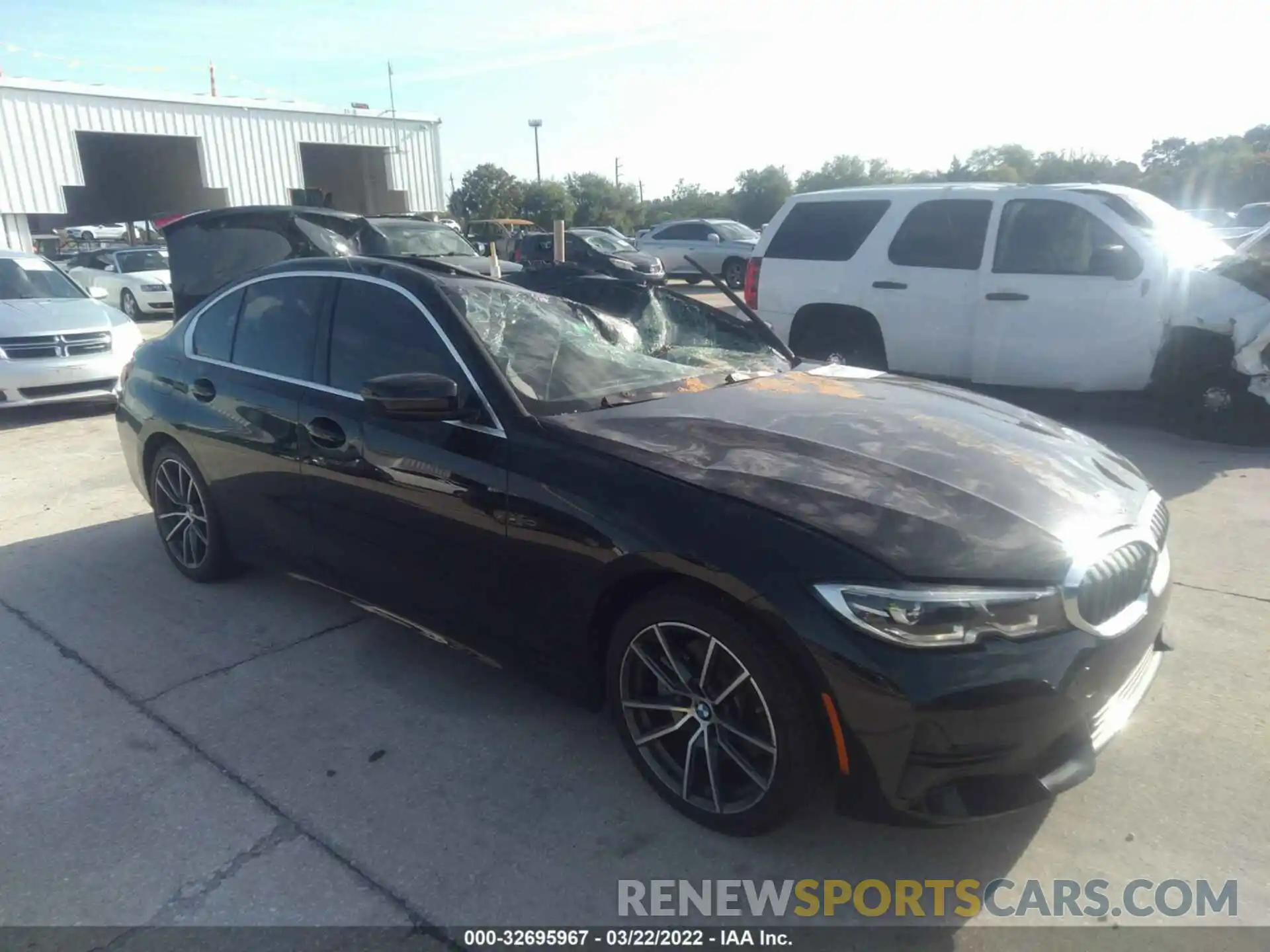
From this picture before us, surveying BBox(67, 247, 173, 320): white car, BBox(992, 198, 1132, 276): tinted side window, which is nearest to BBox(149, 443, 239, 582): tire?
BBox(992, 198, 1132, 276): tinted side window

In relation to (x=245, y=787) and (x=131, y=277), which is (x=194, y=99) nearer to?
(x=131, y=277)

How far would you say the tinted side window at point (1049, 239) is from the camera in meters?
6.96

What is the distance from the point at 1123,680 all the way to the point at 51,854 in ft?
10.3

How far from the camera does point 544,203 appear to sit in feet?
189

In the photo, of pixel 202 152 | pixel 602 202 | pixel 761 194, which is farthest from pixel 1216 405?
pixel 602 202

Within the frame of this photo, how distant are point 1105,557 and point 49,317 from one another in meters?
9.35

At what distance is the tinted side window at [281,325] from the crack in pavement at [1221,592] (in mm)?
4074

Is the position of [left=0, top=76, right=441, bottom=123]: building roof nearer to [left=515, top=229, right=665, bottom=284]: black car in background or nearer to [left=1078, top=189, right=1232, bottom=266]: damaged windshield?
[left=515, top=229, right=665, bottom=284]: black car in background

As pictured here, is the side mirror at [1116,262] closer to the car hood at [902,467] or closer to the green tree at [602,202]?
the car hood at [902,467]

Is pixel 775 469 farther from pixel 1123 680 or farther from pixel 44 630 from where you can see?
pixel 44 630

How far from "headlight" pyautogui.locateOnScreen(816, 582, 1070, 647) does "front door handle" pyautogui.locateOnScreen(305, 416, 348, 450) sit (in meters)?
2.10

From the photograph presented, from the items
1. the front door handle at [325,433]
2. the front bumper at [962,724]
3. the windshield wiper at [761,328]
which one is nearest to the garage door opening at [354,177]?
the windshield wiper at [761,328]

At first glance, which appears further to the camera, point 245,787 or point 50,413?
point 50,413

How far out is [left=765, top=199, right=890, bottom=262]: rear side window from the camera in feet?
25.7
